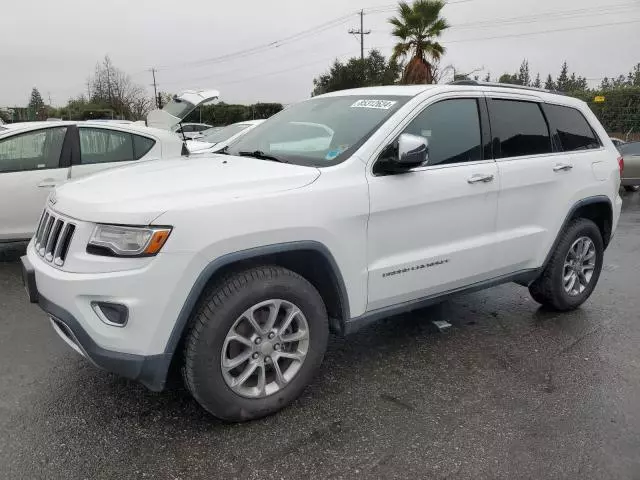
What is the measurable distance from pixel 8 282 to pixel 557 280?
16.7 feet

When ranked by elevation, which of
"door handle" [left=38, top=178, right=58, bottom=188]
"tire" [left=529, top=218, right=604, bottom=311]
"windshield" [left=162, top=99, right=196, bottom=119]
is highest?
"windshield" [left=162, top=99, right=196, bottom=119]

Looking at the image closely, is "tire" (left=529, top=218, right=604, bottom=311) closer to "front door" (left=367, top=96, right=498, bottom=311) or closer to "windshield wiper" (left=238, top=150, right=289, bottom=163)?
"front door" (left=367, top=96, right=498, bottom=311)

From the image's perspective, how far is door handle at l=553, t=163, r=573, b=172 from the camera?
435 centimetres

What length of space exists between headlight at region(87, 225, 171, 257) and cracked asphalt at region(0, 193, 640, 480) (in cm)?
100

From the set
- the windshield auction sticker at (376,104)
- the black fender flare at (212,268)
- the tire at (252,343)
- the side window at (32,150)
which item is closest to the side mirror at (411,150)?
the windshield auction sticker at (376,104)

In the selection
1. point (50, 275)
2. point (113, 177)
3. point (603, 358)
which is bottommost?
point (603, 358)

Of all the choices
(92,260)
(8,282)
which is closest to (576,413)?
(92,260)

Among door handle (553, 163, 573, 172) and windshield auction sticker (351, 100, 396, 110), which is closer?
windshield auction sticker (351, 100, 396, 110)

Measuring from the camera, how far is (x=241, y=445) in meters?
2.83

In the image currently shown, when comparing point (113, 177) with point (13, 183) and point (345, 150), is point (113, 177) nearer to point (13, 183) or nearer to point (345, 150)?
point (345, 150)

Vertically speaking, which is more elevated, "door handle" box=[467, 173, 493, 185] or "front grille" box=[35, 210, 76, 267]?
"door handle" box=[467, 173, 493, 185]

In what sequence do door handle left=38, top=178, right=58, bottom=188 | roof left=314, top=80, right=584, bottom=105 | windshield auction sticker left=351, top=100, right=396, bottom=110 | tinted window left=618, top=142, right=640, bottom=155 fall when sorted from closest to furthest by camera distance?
windshield auction sticker left=351, top=100, right=396, bottom=110 → roof left=314, top=80, right=584, bottom=105 → door handle left=38, top=178, right=58, bottom=188 → tinted window left=618, top=142, right=640, bottom=155

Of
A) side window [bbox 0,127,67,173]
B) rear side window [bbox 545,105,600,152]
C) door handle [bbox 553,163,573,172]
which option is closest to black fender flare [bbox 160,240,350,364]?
door handle [bbox 553,163,573,172]

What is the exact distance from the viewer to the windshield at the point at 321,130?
11.2ft
